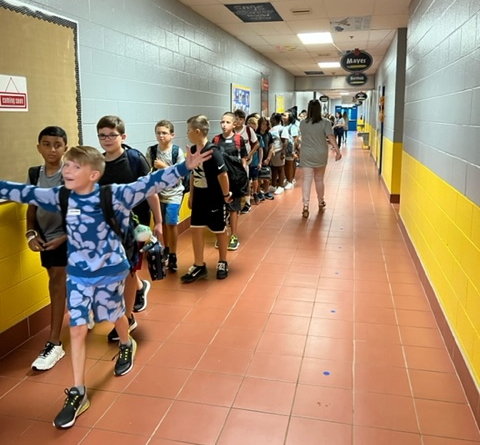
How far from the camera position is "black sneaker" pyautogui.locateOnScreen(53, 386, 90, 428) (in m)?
2.38

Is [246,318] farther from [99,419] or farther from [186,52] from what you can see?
[186,52]

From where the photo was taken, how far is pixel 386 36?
9.05 metres

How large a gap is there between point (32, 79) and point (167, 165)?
1343mm

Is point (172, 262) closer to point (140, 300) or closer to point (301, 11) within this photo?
point (140, 300)

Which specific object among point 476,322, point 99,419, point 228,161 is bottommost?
point 99,419

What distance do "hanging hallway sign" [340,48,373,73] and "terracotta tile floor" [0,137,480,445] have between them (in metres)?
6.48

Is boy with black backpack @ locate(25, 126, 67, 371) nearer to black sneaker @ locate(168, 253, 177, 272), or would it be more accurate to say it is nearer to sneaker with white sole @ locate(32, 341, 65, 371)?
sneaker with white sole @ locate(32, 341, 65, 371)

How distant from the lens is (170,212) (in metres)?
4.59

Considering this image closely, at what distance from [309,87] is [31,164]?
15.6m

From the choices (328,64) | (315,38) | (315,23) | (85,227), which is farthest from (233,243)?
(328,64)

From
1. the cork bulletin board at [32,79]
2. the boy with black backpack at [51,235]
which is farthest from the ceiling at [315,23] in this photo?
the boy with black backpack at [51,235]

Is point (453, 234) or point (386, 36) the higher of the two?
point (386, 36)

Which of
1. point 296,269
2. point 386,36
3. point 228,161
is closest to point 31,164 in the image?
point 228,161

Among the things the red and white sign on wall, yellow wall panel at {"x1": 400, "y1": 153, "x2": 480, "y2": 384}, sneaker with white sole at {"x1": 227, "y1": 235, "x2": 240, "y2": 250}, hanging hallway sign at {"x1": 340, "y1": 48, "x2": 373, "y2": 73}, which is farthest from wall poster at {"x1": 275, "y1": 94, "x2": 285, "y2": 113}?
the red and white sign on wall
